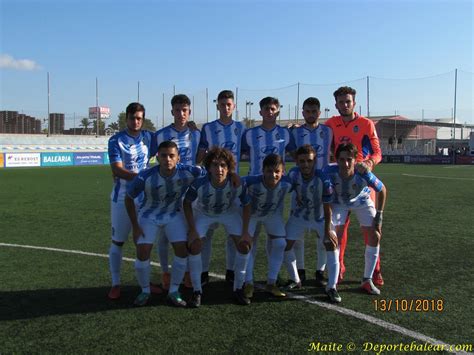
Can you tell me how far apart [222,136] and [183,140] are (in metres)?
0.43

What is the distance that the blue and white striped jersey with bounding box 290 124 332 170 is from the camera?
4.86m

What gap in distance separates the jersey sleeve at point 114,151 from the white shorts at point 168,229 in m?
0.64

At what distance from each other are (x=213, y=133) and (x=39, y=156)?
30.7 m

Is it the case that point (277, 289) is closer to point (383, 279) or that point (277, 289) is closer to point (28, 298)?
point (383, 279)

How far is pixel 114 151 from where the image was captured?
4.31 meters

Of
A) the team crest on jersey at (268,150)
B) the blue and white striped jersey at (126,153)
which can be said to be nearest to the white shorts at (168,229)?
the blue and white striped jersey at (126,153)

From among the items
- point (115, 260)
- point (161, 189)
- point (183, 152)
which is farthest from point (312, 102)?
point (115, 260)

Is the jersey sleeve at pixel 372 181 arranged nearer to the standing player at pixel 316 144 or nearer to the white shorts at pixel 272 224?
the standing player at pixel 316 144

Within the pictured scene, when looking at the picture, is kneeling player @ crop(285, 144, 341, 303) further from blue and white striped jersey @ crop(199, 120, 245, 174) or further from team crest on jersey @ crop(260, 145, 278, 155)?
blue and white striped jersey @ crop(199, 120, 245, 174)

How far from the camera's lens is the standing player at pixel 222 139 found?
186 inches

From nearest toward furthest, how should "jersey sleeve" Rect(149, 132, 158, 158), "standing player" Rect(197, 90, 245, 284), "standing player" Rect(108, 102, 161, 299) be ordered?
1. "standing player" Rect(108, 102, 161, 299)
2. "jersey sleeve" Rect(149, 132, 158, 158)
3. "standing player" Rect(197, 90, 245, 284)

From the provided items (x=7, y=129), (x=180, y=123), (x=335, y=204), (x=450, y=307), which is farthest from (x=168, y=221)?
(x=7, y=129)

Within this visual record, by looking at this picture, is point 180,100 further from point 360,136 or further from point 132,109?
point 360,136

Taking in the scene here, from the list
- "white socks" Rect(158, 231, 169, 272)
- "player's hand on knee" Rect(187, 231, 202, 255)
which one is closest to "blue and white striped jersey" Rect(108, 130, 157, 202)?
"white socks" Rect(158, 231, 169, 272)
